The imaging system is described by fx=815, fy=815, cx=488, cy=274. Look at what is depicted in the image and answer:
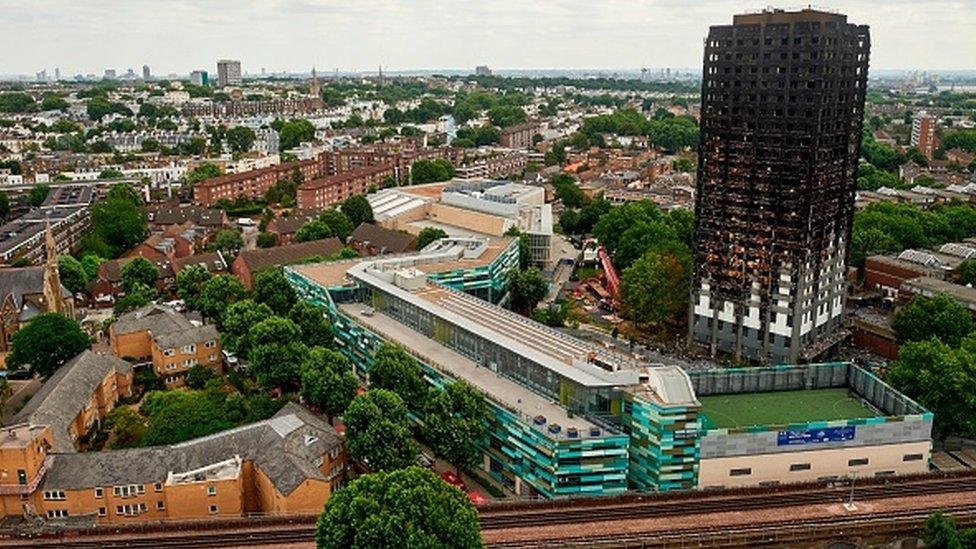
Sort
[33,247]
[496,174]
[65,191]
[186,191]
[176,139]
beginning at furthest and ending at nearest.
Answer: [176,139], [496,174], [186,191], [65,191], [33,247]

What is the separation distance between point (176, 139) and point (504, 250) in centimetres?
11736

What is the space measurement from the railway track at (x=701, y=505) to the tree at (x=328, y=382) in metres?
13.4

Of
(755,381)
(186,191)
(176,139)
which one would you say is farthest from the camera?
(176,139)

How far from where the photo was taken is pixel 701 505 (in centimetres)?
3850

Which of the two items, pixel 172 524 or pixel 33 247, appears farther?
pixel 33 247

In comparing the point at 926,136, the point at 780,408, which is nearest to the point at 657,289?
the point at 780,408

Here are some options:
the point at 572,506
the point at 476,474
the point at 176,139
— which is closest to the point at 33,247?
the point at 476,474

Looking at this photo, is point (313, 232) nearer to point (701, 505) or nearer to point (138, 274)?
point (138, 274)

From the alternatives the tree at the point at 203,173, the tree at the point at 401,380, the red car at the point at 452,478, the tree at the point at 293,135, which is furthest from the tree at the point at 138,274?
the tree at the point at 293,135

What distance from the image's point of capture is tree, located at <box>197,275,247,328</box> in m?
64.5

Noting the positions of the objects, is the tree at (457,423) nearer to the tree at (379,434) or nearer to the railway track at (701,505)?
the tree at (379,434)

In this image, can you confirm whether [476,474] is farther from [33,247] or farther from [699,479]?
[33,247]

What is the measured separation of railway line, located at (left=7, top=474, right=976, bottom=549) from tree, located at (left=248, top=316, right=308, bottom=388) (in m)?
15.6

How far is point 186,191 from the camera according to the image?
4892 inches
